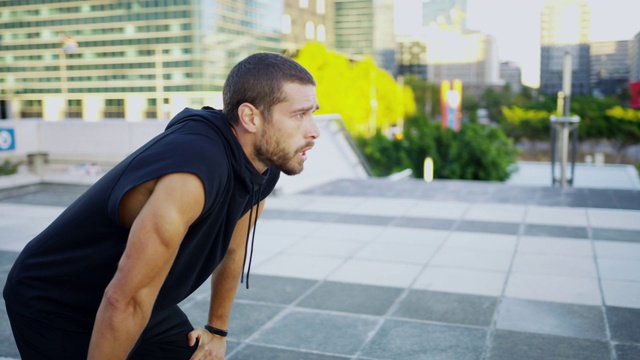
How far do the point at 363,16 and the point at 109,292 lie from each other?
619ft

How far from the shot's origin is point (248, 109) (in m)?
1.96

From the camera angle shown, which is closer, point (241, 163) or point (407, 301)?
point (241, 163)

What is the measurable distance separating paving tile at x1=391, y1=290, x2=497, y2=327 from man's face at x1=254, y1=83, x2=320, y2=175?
10.0 ft

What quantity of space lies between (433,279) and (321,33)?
120577 millimetres

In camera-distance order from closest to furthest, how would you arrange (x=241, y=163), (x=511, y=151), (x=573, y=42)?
(x=241, y=163) → (x=511, y=151) → (x=573, y=42)

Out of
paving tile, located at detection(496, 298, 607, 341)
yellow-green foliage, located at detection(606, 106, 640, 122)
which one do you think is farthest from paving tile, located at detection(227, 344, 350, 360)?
yellow-green foliage, located at detection(606, 106, 640, 122)

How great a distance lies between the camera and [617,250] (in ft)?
23.2

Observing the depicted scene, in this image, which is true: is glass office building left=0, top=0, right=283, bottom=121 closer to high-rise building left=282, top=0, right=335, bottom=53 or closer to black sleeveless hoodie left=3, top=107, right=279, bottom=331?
high-rise building left=282, top=0, right=335, bottom=53

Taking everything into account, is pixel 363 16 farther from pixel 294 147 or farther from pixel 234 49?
pixel 294 147

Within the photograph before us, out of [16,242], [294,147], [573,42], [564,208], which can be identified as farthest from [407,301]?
[573,42]

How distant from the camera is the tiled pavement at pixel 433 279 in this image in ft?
14.1

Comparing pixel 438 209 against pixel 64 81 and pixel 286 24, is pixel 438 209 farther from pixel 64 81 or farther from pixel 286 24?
pixel 286 24

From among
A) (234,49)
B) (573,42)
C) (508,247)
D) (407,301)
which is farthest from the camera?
(573,42)

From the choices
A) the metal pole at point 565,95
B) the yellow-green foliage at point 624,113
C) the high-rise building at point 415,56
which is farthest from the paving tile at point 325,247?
the high-rise building at point 415,56
